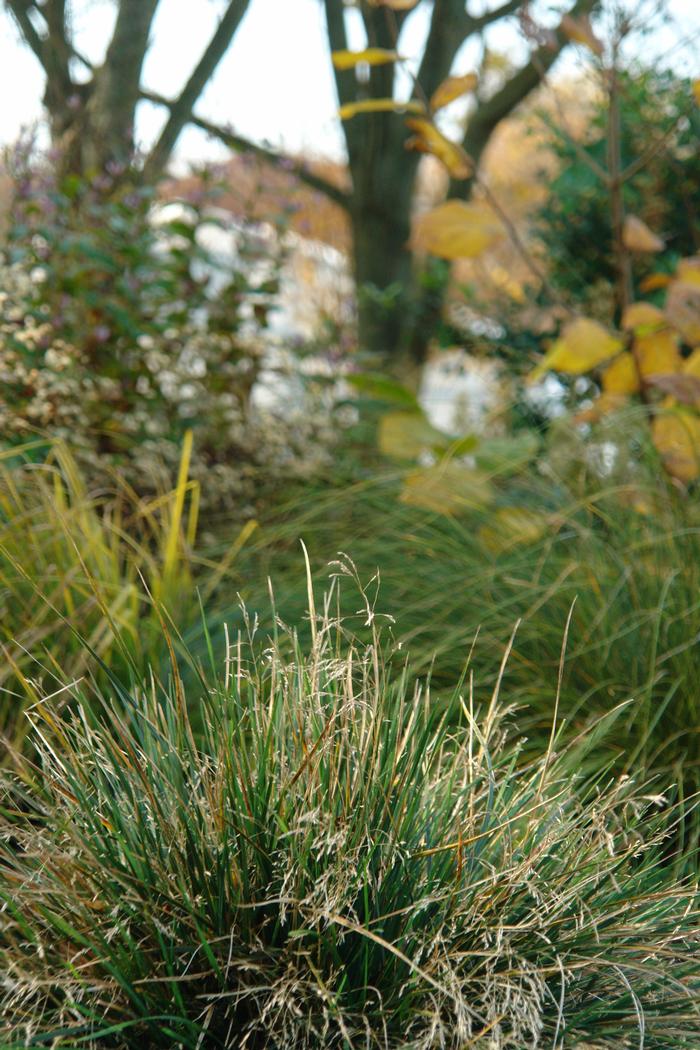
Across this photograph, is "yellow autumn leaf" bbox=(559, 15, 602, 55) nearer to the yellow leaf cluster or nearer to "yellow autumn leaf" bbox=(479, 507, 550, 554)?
the yellow leaf cluster

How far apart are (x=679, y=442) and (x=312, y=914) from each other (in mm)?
1746

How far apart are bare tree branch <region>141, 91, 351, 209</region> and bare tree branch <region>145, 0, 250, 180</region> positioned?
0.41 feet

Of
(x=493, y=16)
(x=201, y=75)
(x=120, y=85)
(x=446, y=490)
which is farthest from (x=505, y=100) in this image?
(x=446, y=490)

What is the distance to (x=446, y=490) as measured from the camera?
269 centimetres

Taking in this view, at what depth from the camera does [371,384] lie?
3162 mm

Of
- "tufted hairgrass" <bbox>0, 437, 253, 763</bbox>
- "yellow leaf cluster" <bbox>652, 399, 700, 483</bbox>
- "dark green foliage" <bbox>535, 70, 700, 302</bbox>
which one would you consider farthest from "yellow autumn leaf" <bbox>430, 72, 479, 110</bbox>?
"dark green foliage" <bbox>535, 70, 700, 302</bbox>

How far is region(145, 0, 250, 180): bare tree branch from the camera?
515cm

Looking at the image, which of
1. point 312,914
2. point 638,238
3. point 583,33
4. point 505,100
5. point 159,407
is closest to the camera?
point 312,914

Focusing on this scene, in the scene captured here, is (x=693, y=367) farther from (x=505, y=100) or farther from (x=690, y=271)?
(x=505, y=100)

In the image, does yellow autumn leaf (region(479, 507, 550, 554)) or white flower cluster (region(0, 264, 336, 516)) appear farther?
white flower cluster (region(0, 264, 336, 516))

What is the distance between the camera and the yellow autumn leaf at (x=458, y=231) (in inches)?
113

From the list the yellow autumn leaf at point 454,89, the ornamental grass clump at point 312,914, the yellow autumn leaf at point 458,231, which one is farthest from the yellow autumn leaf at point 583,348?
the ornamental grass clump at point 312,914

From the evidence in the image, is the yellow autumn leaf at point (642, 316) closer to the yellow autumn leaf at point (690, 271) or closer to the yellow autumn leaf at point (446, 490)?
the yellow autumn leaf at point (690, 271)

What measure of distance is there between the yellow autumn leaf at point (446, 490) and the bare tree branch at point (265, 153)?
161cm
